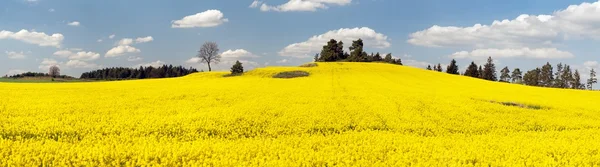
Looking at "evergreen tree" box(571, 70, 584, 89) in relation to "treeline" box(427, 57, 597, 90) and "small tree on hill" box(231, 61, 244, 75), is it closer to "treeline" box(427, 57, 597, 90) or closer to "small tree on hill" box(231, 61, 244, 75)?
"treeline" box(427, 57, 597, 90)

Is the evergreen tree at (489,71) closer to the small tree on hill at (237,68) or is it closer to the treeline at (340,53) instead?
the treeline at (340,53)

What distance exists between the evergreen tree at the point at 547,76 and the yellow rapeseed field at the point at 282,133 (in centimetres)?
12133

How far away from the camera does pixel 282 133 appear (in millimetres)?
15289

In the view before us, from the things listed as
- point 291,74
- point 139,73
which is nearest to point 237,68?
point 291,74

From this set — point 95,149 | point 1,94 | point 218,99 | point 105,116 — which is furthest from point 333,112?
point 1,94

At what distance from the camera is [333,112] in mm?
20438

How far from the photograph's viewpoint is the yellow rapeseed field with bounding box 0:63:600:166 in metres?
10.7

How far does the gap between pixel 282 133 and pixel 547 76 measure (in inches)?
5462

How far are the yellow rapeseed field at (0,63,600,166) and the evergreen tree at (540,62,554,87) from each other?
12133cm

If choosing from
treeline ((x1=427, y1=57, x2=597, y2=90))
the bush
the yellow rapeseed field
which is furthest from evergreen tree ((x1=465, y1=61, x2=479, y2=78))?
the yellow rapeseed field

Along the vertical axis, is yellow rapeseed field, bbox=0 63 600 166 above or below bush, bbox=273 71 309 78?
below

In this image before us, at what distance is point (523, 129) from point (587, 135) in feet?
7.52

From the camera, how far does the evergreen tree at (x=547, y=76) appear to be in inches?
5266

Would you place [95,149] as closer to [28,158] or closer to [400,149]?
[28,158]
